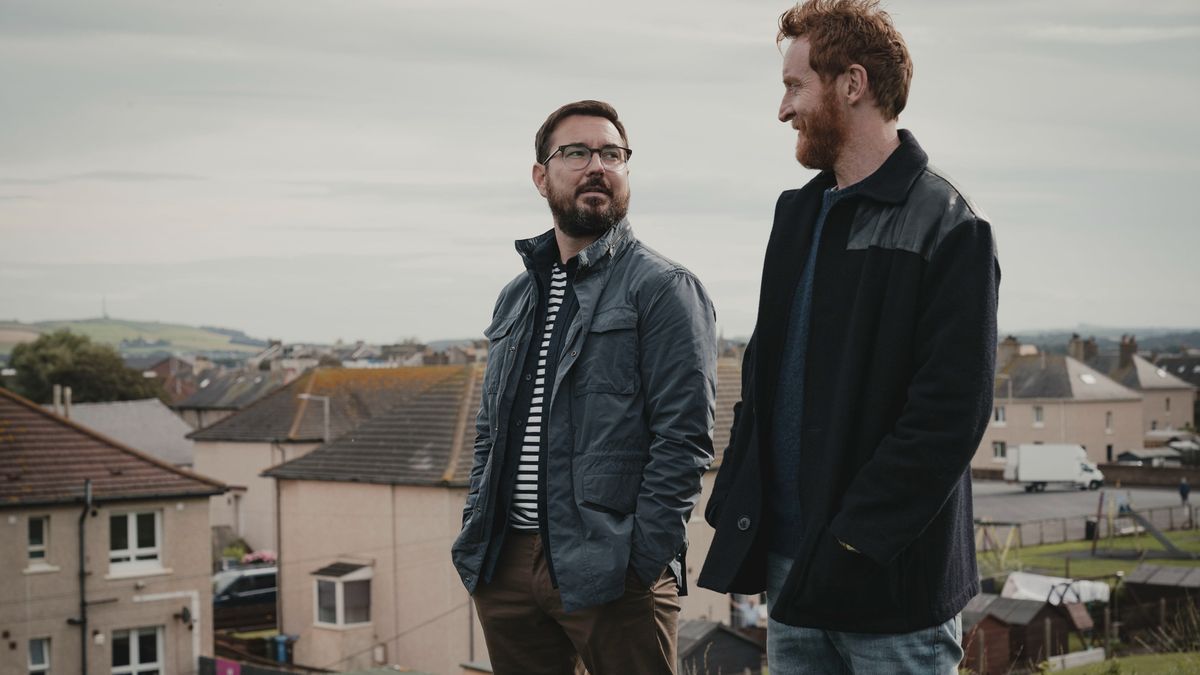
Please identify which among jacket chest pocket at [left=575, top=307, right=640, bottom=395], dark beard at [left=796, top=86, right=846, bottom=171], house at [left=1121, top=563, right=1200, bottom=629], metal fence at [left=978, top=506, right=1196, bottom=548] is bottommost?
metal fence at [left=978, top=506, right=1196, bottom=548]

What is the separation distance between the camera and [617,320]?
147 inches

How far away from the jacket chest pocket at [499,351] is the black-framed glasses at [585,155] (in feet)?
1.86

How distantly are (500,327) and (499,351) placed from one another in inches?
5.1

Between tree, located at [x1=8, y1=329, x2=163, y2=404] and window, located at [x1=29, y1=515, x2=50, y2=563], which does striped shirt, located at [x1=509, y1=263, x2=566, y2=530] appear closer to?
window, located at [x1=29, y1=515, x2=50, y2=563]

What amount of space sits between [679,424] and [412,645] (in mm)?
26647

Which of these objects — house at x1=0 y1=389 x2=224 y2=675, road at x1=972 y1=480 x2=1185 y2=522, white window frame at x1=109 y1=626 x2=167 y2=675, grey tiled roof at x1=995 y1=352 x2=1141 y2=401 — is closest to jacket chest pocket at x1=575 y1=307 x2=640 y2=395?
house at x1=0 y1=389 x2=224 y2=675

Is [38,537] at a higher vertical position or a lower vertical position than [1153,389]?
lower

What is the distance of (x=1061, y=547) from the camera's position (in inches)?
1515

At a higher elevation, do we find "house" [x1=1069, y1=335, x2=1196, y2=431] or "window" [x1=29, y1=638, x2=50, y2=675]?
"house" [x1=1069, y1=335, x2=1196, y2=431]

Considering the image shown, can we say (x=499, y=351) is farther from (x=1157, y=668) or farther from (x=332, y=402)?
(x=332, y=402)

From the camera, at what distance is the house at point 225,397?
240 ft

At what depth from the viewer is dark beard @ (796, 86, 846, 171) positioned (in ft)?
9.78

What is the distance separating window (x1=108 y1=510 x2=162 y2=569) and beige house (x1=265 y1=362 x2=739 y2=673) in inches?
165

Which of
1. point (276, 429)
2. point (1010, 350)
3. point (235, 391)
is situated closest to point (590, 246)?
point (276, 429)
